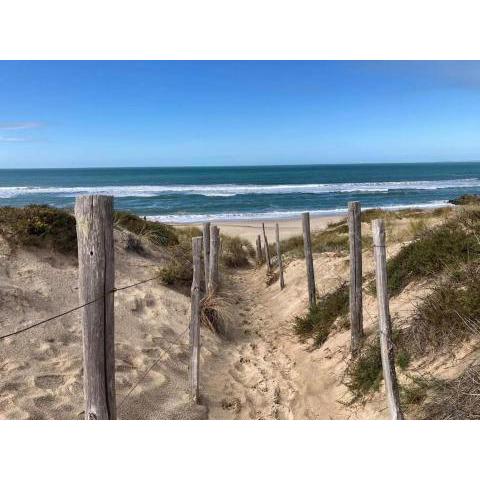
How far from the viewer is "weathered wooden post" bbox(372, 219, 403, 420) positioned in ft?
13.6

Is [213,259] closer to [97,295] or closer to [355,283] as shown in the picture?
[355,283]

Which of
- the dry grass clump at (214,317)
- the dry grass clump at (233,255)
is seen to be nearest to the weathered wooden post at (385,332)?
the dry grass clump at (214,317)

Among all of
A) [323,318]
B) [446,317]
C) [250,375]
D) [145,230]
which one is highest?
[145,230]

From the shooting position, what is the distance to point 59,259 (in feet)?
28.3

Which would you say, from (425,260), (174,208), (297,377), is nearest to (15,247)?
(297,377)

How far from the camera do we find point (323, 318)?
25.0 feet

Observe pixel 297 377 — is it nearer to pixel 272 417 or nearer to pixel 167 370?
pixel 272 417

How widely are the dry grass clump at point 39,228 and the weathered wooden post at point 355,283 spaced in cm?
546

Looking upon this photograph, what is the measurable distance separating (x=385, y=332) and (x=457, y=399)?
2.66ft

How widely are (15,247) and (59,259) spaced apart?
0.79 meters

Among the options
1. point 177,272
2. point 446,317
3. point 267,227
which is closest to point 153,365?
point 446,317

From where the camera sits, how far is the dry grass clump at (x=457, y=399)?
143 inches

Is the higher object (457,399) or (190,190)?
(190,190)

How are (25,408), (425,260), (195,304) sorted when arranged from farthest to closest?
(425,260)
(195,304)
(25,408)
